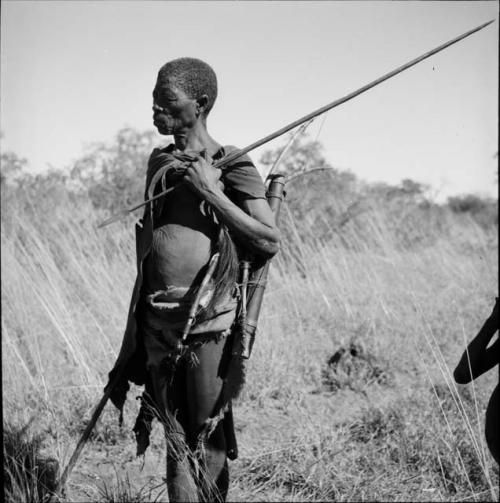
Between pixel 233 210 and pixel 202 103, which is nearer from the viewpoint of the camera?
pixel 233 210

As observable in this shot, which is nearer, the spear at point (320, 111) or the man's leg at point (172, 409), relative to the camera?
the spear at point (320, 111)

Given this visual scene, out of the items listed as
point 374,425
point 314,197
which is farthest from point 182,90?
point 314,197

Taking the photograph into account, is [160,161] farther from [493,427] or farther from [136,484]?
[136,484]

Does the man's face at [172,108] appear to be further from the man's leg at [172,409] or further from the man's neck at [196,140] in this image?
the man's leg at [172,409]

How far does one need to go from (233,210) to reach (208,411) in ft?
2.33

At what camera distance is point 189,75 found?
1.94 meters

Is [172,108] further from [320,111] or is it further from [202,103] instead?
[320,111]

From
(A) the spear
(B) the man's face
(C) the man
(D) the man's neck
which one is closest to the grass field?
(C) the man

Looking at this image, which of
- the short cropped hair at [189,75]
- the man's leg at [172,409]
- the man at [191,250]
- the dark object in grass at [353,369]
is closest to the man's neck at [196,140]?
the man at [191,250]

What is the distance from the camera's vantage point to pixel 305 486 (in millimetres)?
2748

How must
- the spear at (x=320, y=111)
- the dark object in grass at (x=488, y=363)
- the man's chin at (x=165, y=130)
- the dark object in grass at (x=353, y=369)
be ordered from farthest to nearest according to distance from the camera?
the dark object in grass at (x=353, y=369)
the man's chin at (x=165, y=130)
the spear at (x=320, y=111)
the dark object in grass at (x=488, y=363)

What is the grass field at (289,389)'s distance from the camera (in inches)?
107

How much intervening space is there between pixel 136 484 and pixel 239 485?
48 cm

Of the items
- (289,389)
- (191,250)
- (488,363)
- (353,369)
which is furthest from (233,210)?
(353,369)
